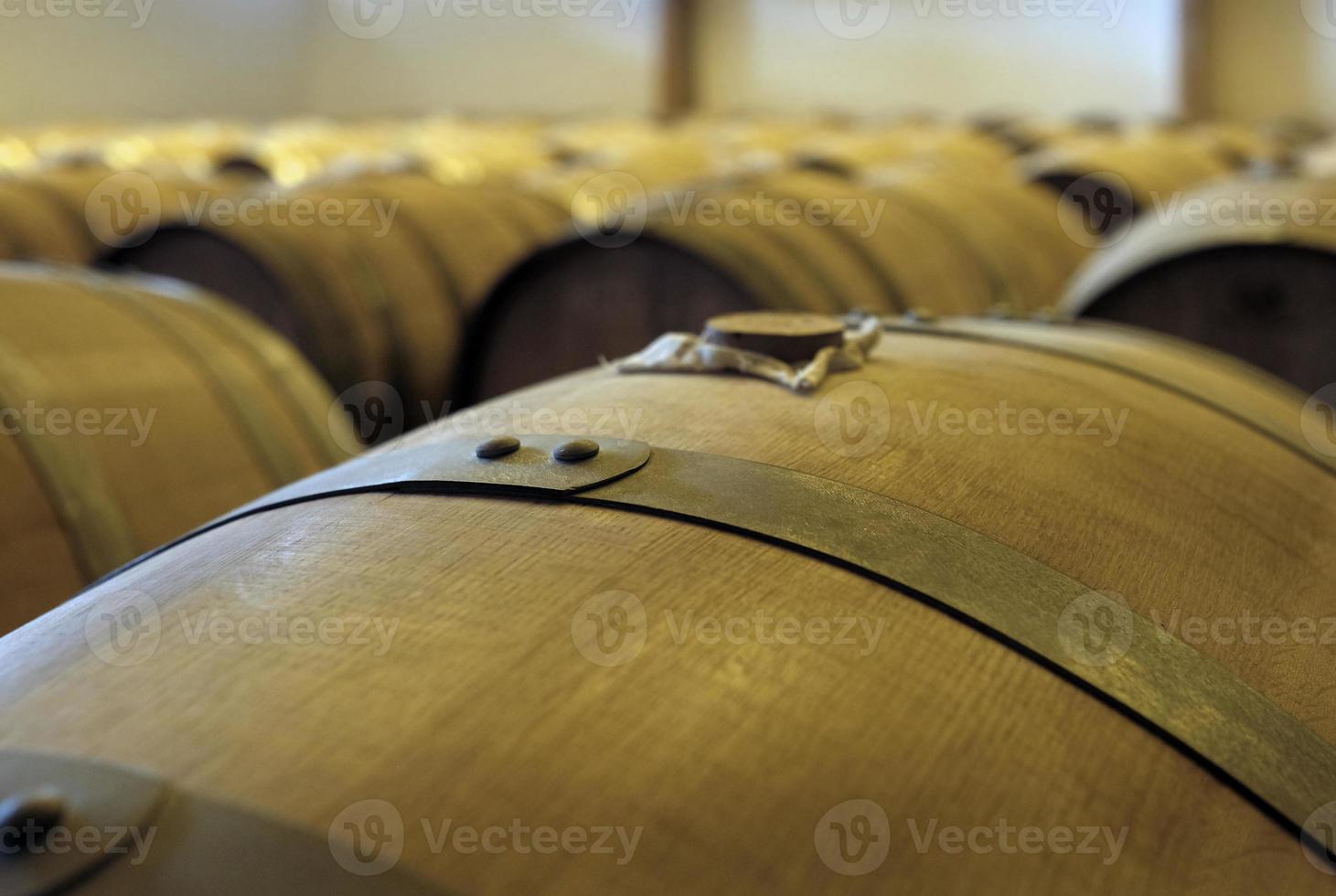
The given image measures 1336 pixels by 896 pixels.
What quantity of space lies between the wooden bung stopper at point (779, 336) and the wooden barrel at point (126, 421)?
951 millimetres

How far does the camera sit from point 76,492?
1.79 meters

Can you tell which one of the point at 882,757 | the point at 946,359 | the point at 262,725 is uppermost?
the point at 946,359

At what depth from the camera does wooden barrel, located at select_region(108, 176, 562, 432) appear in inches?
122

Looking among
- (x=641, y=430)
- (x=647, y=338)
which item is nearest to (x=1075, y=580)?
(x=641, y=430)

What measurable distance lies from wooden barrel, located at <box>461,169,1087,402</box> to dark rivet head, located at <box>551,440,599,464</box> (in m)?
1.26

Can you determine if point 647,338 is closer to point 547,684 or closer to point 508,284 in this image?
point 508,284

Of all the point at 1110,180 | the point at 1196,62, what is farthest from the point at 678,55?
the point at 1110,180

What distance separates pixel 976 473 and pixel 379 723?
26.3 inches

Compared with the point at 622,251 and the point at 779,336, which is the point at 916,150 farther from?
the point at 779,336

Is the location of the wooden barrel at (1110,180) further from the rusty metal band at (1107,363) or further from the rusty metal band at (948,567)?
the rusty metal band at (948,567)

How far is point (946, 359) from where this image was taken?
165cm

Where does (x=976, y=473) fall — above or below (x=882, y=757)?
above

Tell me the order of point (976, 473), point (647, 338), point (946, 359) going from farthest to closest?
point (647, 338)
point (946, 359)
point (976, 473)

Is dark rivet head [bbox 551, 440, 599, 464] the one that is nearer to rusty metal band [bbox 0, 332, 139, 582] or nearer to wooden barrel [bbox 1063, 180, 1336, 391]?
rusty metal band [bbox 0, 332, 139, 582]
